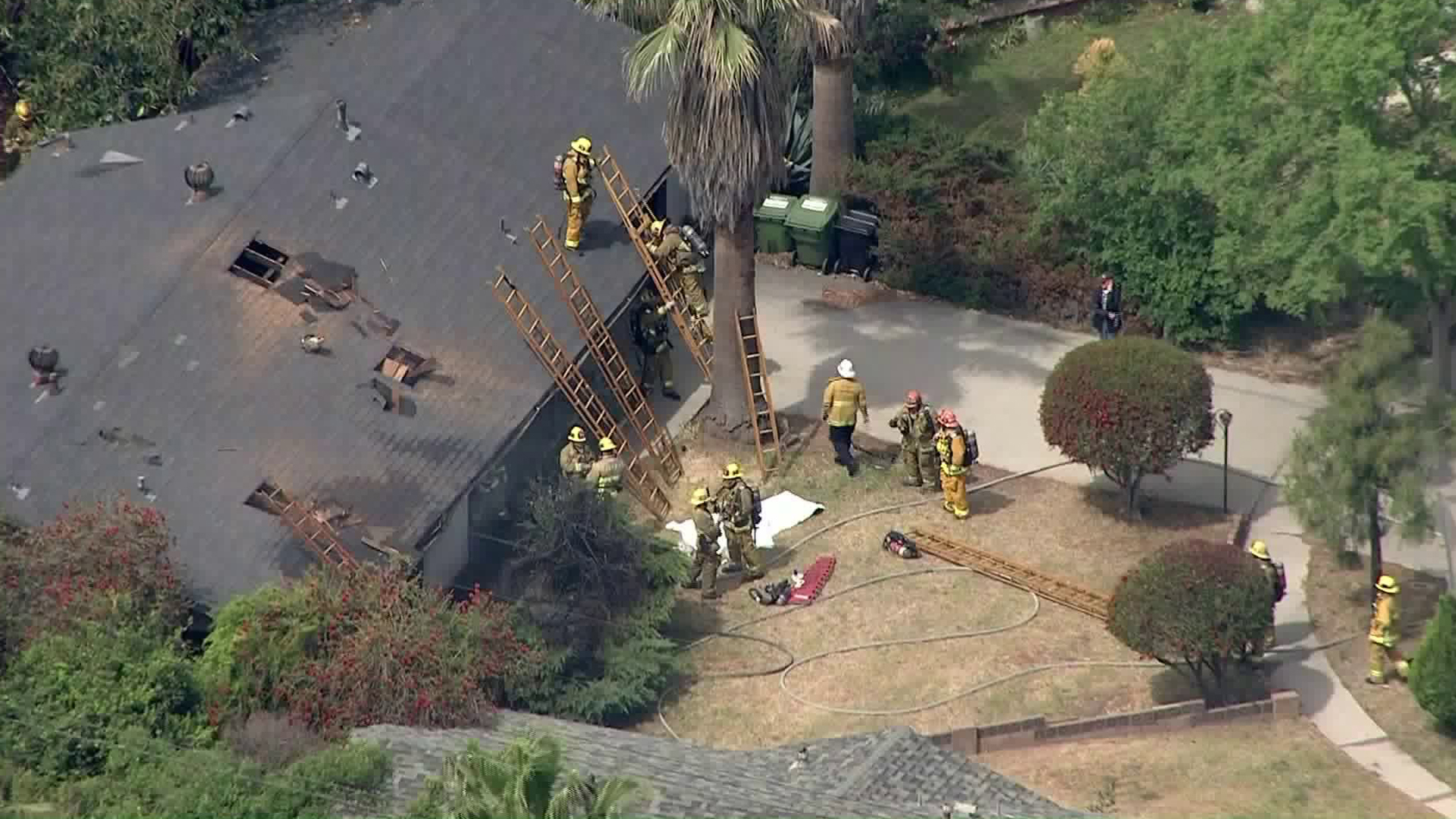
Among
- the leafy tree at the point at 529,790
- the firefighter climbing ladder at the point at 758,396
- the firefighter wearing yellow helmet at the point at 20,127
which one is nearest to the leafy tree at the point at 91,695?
the leafy tree at the point at 529,790

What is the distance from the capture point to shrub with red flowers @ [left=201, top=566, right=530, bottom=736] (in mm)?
30766

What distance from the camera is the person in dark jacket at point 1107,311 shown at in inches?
1619


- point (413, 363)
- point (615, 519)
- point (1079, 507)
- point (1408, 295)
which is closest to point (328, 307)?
point (413, 363)

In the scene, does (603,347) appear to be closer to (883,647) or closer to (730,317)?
(730,317)

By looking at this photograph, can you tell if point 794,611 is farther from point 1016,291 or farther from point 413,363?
point 1016,291

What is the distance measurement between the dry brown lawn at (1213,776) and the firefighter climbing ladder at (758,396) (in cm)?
720

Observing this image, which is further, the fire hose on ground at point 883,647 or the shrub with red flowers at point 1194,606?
the fire hose on ground at point 883,647

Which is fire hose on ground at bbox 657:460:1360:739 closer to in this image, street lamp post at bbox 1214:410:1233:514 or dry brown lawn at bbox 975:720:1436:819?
dry brown lawn at bbox 975:720:1436:819

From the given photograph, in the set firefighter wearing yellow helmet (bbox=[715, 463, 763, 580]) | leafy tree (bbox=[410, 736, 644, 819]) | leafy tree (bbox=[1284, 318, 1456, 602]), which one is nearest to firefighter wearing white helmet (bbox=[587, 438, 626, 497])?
firefighter wearing yellow helmet (bbox=[715, 463, 763, 580])

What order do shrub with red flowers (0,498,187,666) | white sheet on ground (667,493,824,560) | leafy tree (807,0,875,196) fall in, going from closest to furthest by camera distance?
shrub with red flowers (0,498,187,666)
white sheet on ground (667,493,824,560)
leafy tree (807,0,875,196)

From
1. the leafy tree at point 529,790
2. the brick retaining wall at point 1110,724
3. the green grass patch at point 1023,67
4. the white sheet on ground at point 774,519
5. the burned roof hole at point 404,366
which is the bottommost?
the white sheet on ground at point 774,519

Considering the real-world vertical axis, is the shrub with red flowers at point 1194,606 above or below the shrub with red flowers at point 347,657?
above

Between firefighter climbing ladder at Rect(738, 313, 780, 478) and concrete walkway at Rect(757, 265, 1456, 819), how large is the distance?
1.20 m

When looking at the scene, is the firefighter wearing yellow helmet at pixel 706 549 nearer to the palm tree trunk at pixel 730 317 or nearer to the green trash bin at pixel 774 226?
the palm tree trunk at pixel 730 317
